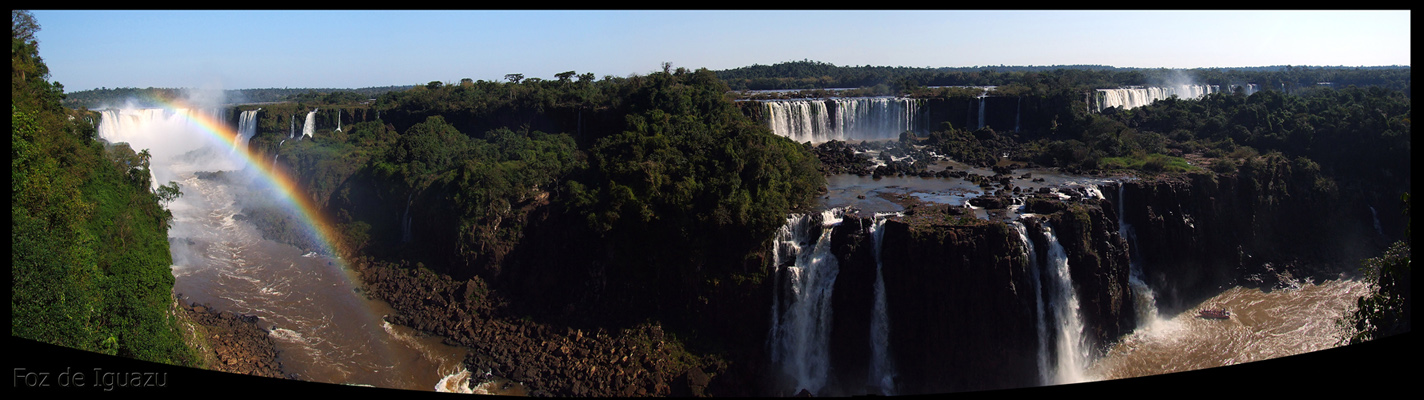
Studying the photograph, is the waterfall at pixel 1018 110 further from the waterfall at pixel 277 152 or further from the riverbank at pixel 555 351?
the waterfall at pixel 277 152

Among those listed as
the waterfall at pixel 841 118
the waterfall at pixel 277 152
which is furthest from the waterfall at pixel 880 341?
the waterfall at pixel 277 152

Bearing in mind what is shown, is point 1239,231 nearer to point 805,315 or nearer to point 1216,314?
point 1216,314

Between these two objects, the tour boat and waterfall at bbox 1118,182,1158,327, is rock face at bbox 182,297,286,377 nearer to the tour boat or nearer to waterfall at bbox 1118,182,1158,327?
waterfall at bbox 1118,182,1158,327

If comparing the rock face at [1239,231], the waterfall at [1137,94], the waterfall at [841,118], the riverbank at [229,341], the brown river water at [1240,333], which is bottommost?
the brown river water at [1240,333]

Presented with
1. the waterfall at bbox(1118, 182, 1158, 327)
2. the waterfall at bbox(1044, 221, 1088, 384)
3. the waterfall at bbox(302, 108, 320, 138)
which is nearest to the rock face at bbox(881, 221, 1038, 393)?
the waterfall at bbox(1044, 221, 1088, 384)

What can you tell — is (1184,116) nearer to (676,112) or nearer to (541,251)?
(676,112)

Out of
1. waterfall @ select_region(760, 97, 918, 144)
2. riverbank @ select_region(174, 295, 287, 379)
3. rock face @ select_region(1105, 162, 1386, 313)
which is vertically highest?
waterfall @ select_region(760, 97, 918, 144)
